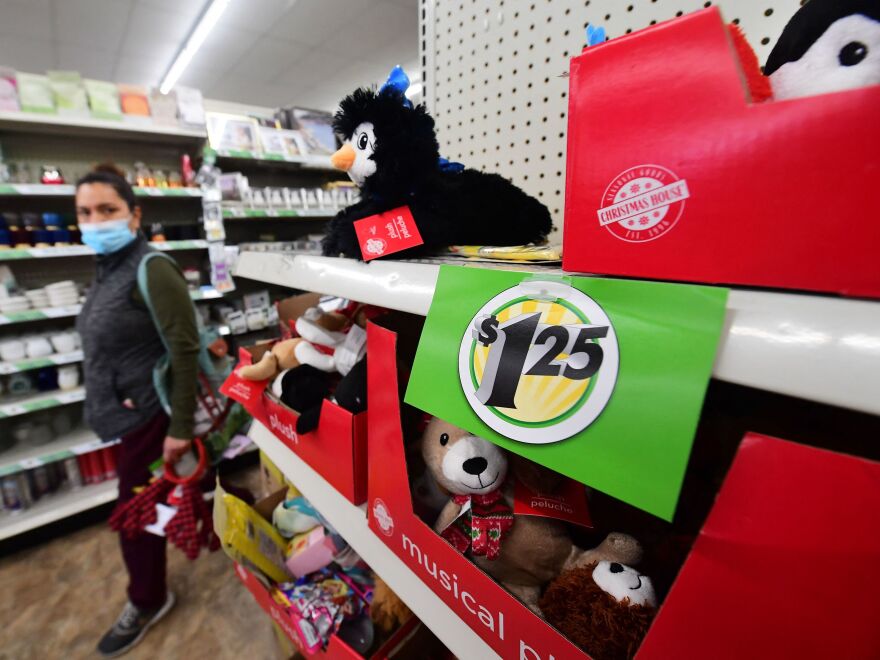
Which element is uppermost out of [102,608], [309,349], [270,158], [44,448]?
[270,158]

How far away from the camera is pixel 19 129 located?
71.6 inches

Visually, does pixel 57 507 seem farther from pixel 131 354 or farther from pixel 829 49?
pixel 829 49

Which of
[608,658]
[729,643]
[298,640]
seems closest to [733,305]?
[729,643]

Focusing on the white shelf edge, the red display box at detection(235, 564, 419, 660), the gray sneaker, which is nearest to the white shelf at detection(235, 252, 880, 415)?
the red display box at detection(235, 564, 419, 660)

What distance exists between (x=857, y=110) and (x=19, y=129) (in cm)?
281

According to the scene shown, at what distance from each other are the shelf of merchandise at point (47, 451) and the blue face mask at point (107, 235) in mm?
929

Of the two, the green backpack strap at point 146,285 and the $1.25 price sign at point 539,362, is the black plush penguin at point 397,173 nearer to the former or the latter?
the $1.25 price sign at point 539,362

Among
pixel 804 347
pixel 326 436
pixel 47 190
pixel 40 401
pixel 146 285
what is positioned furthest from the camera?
pixel 40 401

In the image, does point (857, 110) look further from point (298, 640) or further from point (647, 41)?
point (298, 640)

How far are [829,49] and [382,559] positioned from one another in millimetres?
657

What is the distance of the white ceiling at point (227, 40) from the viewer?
3.61 m

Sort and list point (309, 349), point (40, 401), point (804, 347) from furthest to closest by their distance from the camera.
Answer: point (40, 401), point (309, 349), point (804, 347)

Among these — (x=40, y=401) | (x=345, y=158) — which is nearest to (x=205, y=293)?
(x=40, y=401)

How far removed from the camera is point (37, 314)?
1721 millimetres
